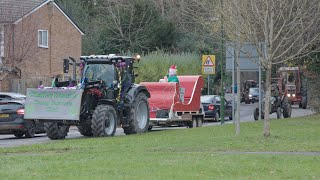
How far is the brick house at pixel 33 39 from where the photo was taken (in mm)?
42562

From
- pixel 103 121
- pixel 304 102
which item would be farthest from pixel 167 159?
pixel 304 102

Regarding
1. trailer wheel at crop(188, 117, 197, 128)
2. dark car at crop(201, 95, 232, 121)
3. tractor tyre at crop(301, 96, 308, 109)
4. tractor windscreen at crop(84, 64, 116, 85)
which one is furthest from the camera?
tractor tyre at crop(301, 96, 308, 109)

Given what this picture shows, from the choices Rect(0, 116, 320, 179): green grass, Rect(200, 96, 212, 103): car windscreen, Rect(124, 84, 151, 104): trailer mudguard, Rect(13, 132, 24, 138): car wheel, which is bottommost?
Rect(13, 132, 24, 138): car wheel

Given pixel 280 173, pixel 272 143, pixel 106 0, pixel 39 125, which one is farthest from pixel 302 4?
pixel 106 0

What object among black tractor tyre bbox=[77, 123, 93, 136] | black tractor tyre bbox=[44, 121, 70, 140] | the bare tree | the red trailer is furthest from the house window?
the bare tree

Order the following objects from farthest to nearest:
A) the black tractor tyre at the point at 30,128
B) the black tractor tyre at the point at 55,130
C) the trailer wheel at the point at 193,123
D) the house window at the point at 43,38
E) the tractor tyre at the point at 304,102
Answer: the tractor tyre at the point at 304,102
the house window at the point at 43,38
the trailer wheel at the point at 193,123
the black tractor tyre at the point at 30,128
the black tractor tyre at the point at 55,130

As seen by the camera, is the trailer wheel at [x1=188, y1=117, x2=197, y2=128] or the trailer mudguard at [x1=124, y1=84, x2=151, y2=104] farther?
the trailer wheel at [x1=188, y1=117, x2=197, y2=128]

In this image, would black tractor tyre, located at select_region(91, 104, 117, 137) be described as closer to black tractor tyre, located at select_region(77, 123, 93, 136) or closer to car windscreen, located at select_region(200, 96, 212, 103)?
black tractor tyre, located at select_region(77, 123, 93, 136)

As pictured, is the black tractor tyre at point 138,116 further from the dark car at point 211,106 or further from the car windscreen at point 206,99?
the car windscreen at point 206,99

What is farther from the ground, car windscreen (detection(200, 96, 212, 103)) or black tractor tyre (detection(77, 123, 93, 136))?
car windscreen (detection(200, 96, 212, 103))

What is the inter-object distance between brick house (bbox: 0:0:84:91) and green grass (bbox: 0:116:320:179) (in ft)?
77.2

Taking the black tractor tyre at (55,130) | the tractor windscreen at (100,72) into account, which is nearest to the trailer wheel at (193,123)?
the tractor windscreen at (100,72)

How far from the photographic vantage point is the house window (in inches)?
1853

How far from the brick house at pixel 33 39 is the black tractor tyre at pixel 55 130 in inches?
708
